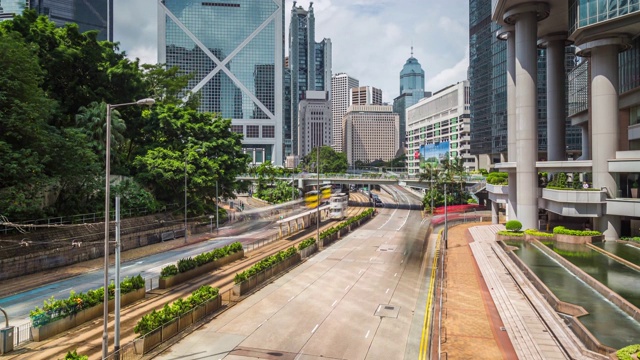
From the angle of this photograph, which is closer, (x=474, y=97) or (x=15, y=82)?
(x=15, y=82)

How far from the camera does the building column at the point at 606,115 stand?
49.0 metres

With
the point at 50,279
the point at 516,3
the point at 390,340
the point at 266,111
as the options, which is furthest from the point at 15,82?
the point at 266,111

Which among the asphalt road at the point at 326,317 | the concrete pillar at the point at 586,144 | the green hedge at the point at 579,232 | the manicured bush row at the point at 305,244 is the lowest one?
the asphalt road at the point at 326,317

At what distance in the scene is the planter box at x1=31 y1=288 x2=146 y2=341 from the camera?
22.5 meters

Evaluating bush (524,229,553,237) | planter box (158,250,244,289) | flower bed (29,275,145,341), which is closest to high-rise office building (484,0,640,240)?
bush (524,229,553,237)

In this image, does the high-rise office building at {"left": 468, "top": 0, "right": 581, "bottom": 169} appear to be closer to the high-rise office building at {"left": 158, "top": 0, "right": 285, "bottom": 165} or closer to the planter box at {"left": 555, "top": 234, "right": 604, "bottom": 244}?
the high-rise office building at {"left": 158, "top": 0, "right": 285, "bottom": 165}

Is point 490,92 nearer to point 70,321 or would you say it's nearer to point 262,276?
point 262,276

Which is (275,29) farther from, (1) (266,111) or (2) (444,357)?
(2) (444,357)

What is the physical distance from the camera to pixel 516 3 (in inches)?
2206

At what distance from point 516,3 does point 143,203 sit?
171ft

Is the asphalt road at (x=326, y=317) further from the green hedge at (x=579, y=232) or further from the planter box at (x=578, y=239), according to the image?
the green hedge at (x=579, y=232)

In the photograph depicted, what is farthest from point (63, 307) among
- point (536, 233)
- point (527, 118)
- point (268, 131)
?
point (268, 131)

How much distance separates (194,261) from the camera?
36844mm

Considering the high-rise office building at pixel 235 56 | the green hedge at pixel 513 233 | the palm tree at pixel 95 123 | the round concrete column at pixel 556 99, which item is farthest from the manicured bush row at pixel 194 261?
the high-rise office building at pixel 235 56
